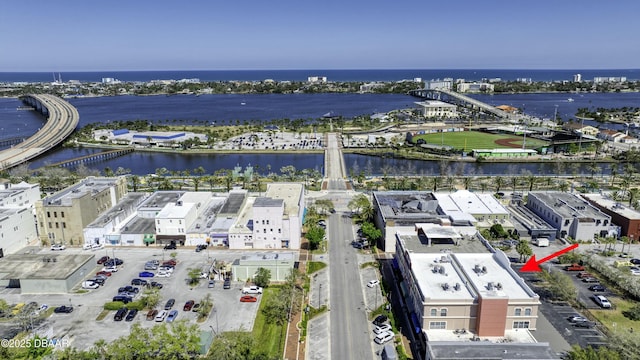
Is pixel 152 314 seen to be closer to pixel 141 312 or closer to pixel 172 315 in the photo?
pixel 141 312

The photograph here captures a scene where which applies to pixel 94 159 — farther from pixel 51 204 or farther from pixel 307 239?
pixel 307 239

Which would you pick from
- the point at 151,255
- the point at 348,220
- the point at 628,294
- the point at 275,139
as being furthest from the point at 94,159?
the point at 628,294

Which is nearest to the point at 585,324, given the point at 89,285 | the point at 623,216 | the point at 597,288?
the point at 597,288

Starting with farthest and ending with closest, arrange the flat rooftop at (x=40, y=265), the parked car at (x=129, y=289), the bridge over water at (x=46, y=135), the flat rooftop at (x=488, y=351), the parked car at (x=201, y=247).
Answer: the bridge over water at (x=46, y=135) → the parked car at (x=201, y=247) → the flat rooftop at (x=40, y=265) → the parked car at (x=129, y=289) → the flat rooftop at (x=488, y=351)

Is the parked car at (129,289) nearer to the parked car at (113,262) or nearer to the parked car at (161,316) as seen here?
the parked car at (161,316)

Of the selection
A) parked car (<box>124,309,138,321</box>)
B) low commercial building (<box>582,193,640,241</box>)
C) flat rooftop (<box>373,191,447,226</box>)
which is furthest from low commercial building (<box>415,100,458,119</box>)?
parked car (<box>124,309,138,321</box>)

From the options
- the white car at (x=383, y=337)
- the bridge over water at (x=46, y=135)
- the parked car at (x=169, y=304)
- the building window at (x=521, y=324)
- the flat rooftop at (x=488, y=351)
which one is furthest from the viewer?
the bridge over water at (x=46, y=135)

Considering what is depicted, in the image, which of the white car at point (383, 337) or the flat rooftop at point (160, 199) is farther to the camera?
the flat rooftop at point (160, 199)

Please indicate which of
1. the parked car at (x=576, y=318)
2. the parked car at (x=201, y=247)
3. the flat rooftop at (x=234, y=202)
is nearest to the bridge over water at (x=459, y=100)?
the flat rooftop at (x=234, y=202)
